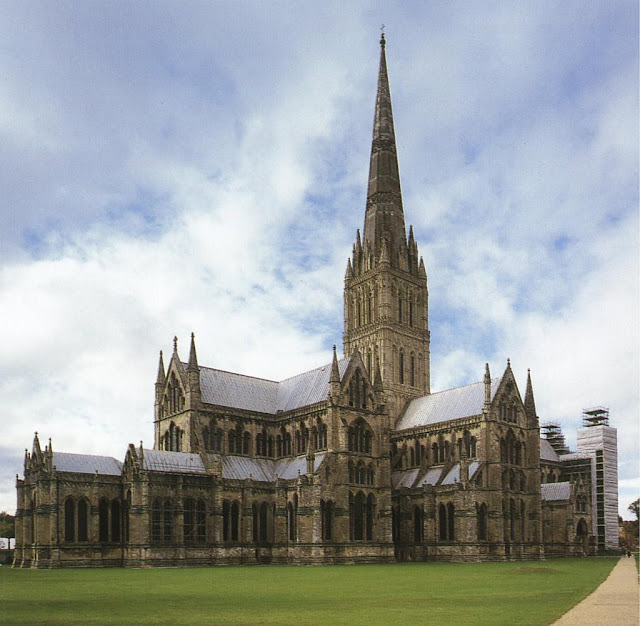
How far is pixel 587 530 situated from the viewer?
105688 mm

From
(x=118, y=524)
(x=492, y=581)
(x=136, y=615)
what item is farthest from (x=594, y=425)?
(x=136, y=615)

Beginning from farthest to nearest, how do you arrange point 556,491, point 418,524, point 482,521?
point 556,491, point 418,524, point 482,521

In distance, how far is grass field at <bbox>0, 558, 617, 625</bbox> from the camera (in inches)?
1054

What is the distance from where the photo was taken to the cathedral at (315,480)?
7538 centimetres

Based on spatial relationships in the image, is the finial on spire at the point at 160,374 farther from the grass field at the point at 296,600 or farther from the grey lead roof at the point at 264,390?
the grass field at the point at 296,600

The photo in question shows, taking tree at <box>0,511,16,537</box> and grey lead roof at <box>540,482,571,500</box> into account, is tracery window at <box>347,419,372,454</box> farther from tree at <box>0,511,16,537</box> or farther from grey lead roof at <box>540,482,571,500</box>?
tree at <box>0,511,16,537</box>

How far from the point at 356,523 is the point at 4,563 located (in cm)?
3435

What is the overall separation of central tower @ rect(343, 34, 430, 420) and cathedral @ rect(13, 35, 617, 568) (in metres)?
0.54

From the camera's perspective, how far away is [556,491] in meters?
106

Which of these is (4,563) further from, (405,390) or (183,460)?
(405,390)

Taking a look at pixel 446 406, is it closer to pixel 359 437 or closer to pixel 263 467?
pixel 359 437

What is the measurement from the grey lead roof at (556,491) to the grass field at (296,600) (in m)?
57.2

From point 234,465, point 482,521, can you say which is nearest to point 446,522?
point 482,521

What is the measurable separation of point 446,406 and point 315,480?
871 inches
